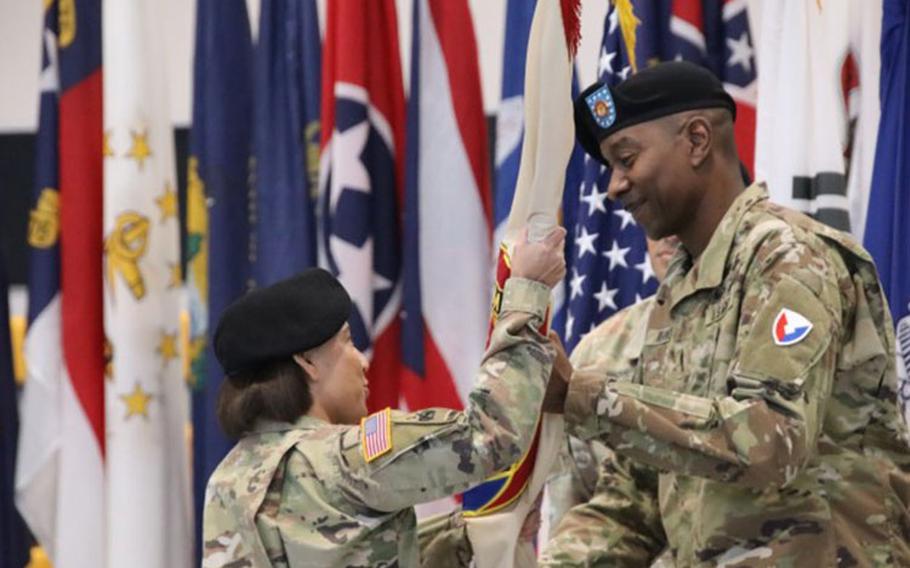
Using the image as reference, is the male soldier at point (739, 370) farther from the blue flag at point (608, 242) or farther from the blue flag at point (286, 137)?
the blue flag at point (286, 137)

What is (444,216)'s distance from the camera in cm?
529

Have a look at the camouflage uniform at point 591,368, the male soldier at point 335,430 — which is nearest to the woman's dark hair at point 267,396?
the male soldier at point 335,430

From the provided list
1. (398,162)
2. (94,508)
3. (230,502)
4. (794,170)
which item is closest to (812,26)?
(794,170)

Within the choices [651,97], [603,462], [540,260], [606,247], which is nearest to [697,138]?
[651,97]

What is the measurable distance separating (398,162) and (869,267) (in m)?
2.64

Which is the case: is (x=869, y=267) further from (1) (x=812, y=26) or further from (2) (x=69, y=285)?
(2) (x=69, y=285)

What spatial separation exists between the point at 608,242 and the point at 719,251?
1.92m

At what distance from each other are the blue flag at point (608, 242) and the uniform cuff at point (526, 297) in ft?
6.42

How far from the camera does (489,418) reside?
283 cm

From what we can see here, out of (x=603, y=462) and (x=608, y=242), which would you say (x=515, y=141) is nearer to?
(x=608, y=242)

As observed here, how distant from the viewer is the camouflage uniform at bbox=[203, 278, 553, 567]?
2832 millimetres

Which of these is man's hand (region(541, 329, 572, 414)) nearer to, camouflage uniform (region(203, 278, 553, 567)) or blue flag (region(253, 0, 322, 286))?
camouflage uniform (region(203, 278, 553, 567))

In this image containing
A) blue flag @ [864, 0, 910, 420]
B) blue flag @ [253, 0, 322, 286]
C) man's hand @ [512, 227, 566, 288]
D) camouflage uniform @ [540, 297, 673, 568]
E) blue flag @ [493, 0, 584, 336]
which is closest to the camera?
man's hand @ [512, 227, 566, 288]

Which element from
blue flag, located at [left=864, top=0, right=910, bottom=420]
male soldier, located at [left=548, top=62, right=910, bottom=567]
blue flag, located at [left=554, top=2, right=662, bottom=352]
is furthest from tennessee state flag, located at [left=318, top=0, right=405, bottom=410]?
male soldier, located at [left=548, top=62, right=910, bottom=567]
